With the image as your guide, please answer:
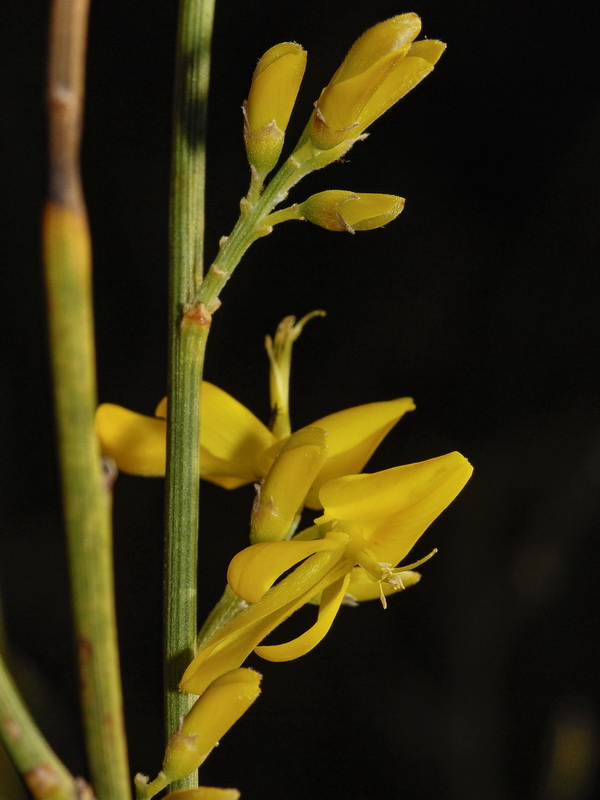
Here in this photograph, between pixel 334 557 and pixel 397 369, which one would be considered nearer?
pixel 334 557

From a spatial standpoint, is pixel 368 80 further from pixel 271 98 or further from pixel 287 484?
pixel 287 484

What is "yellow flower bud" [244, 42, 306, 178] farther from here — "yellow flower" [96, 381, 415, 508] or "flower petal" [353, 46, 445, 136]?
"yellow flower" [96, 381, 415, 508]

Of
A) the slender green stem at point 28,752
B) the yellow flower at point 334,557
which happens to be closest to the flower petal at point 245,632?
the yellow flower at point 334,557

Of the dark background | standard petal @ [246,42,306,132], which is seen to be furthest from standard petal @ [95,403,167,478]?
the dark background

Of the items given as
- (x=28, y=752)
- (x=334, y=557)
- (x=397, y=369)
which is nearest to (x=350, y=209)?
(x=334, y=557)

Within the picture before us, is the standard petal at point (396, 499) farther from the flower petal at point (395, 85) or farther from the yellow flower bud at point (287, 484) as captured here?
the flower petal at point (395, 85)

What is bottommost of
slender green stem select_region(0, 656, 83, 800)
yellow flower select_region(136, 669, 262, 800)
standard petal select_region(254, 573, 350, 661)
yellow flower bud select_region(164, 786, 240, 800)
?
yellow flower bud select_region(164, 786, 240, 800)
